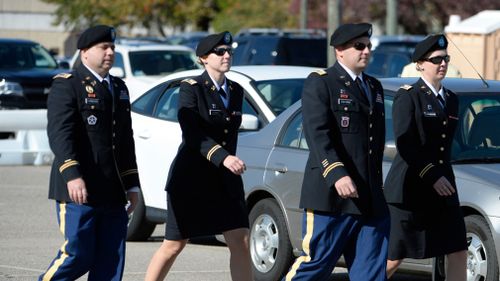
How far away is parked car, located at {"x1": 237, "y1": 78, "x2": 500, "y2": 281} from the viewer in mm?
8344

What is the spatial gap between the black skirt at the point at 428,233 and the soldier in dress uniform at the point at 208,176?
36.7 inches

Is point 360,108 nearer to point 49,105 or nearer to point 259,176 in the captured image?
point 49,105

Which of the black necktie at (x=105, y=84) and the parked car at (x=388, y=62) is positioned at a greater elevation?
the black necktie at (x=105, y=84)

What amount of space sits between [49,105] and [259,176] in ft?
9.18

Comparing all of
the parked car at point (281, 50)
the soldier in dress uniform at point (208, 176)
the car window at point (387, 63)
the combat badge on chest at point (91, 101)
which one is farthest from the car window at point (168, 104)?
the parked car at point (281, 50)

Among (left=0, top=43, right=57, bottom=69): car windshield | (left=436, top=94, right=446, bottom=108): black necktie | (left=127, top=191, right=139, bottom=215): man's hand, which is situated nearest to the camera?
(left=127, top=191, right=139, bottom=215): man's hand

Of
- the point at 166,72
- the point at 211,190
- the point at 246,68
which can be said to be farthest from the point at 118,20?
the point at 211,190

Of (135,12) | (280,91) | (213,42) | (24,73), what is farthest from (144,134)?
(135,12)

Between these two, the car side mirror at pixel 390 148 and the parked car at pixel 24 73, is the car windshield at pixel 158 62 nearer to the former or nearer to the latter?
the parked car at pixel 24 73

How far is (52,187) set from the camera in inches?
282

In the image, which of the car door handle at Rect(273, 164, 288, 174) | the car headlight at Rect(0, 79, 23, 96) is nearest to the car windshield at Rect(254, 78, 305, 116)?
the car door handle at Rect(273, 164, 288, 174)

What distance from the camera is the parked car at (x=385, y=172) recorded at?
27.4ft

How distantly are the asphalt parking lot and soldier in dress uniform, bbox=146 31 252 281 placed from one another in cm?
181

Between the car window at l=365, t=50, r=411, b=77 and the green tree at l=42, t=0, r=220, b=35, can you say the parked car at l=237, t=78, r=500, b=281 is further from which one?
the green tree at l=42, t=0, r=220, b=35
